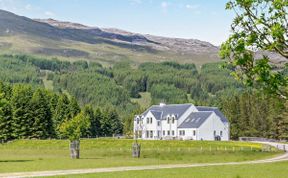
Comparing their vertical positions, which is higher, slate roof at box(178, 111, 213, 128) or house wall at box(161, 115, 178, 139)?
slate roof at box(178, 111, 213, 128)

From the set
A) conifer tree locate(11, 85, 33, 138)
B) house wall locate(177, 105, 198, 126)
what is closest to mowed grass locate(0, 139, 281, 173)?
conifer tree locate(11, 85, 33, 138)

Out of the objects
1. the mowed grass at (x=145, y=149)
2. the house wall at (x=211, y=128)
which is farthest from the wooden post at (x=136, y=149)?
the house wall at (x=211, y=128)

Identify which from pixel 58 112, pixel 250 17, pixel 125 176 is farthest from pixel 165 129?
pixel 250 17

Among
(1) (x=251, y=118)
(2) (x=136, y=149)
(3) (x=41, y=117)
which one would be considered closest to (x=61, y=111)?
(3) (x=41, y=117)

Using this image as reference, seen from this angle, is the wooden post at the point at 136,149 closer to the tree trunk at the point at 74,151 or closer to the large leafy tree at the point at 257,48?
the tree trunk at the point at 74,151

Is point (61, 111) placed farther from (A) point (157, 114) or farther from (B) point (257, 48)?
(B) point (257, 48)

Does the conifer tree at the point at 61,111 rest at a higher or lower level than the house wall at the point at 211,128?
higher

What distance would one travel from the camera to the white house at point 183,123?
415 ft

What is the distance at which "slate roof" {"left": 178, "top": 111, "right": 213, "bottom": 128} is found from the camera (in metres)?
126

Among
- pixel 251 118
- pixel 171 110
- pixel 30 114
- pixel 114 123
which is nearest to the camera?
pixel 30 114

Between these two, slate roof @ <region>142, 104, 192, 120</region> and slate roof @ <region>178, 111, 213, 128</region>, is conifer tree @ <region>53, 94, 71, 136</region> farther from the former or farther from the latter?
slate roof @ <region>178, 111, 213, 128</region>

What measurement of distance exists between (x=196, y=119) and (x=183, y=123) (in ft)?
13.4

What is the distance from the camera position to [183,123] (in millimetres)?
131375

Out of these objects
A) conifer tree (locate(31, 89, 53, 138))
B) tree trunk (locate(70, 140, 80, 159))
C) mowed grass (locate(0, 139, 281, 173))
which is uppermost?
conifer tree (locate(31, 89, 53, 138))
